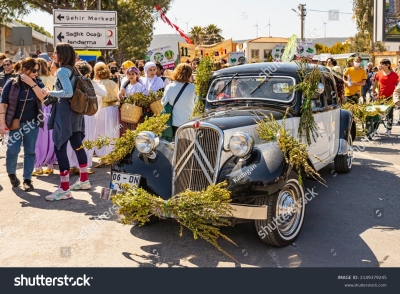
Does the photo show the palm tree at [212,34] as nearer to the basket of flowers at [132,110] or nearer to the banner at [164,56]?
the banner at [164,56]

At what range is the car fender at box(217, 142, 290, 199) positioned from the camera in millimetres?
4820

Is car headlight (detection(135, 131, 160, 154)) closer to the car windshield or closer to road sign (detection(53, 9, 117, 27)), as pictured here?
the car windshield

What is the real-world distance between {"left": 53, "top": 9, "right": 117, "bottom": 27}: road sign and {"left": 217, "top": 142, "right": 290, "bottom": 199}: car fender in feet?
31.9

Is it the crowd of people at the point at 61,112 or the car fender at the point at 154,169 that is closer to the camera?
the car fender at the point at 154,169

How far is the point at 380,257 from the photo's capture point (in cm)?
482

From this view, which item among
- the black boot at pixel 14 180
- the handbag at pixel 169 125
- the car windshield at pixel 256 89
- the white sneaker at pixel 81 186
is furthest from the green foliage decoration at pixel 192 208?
the black boot at pixel 14 180

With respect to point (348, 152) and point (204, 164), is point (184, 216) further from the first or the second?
point (348, 152)

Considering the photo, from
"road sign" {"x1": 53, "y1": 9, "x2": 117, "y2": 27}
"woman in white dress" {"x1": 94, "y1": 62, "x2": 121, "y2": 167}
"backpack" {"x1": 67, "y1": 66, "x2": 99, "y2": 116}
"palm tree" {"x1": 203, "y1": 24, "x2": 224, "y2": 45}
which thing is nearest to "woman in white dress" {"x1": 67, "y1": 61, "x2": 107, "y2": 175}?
"woman in white dress" {"x1": 94, "y1": 62, "x2": 121, "y2": 167}

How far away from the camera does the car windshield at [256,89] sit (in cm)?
659

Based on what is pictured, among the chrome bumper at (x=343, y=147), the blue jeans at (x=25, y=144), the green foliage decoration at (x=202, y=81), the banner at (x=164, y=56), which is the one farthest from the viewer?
the banner at (x=164, y=56)

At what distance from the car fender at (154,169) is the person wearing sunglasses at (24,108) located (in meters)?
2.41

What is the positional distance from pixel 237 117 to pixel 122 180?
1.46 meters

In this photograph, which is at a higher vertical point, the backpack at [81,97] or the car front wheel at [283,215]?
the backpack at [81,97]

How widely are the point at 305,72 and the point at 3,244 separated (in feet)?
14.0
